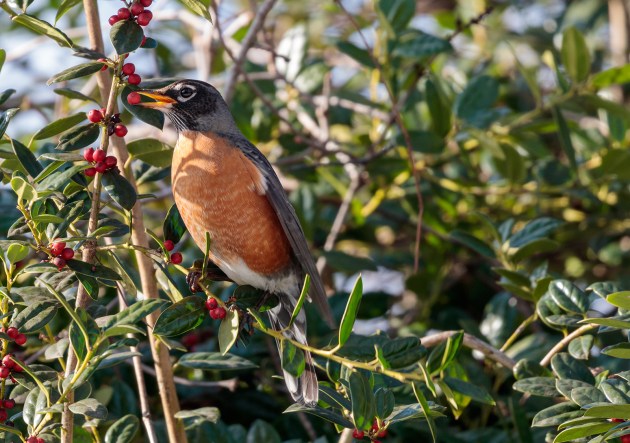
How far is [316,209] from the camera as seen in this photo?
404 cm

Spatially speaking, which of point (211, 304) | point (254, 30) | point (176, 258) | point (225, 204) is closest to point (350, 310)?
point (211, 304)

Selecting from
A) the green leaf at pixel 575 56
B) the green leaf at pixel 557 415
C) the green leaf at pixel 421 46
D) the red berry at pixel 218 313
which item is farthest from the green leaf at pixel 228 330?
the green leaf at pixel 575 56

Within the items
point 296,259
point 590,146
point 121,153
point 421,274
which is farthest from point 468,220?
point 121,153

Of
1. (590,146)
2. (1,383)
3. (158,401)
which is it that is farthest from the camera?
(590,146)

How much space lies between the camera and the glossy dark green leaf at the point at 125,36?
2018 mm

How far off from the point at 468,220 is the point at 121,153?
2.40m

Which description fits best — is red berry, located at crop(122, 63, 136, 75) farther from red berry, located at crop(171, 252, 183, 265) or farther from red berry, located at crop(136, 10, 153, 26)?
red berry, located at crop(171, 252, 183, 265)

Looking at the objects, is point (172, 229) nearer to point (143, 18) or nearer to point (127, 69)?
point (127, 69)

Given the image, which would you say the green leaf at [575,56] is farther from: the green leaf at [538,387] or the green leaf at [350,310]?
the green leaf at [350,310]

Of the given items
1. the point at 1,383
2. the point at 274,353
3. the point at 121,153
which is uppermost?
the point at 121,153

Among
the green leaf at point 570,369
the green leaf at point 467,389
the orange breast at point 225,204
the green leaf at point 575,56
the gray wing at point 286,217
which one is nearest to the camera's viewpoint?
the green leaf at point 570,369

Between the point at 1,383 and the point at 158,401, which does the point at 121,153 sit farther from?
the point at 158,401

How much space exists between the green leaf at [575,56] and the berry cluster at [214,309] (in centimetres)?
213

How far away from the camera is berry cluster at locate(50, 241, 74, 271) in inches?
82.0
